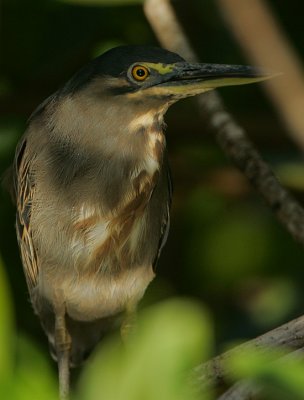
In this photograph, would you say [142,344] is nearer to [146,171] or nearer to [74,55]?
[146,171]

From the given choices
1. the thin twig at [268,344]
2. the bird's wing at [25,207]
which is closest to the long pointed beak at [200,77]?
the bird's wing at [25,207]

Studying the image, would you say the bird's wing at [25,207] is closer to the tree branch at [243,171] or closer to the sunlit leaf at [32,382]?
the tree branch at [243,171]

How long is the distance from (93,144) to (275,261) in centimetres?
111

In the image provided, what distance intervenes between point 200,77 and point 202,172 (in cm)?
116

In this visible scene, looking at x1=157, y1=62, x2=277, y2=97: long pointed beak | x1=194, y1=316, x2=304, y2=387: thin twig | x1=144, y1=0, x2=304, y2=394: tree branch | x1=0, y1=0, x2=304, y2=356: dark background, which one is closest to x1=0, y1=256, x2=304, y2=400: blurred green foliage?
x1=144, y1=0, x2=304, y2=394: tree branch

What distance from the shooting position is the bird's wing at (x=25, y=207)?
3.47 m

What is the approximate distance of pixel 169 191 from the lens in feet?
11.6

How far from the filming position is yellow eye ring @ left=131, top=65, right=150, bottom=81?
3.11m

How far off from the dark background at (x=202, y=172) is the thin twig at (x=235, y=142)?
0.33 metres

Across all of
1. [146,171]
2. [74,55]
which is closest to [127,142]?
[146,171]

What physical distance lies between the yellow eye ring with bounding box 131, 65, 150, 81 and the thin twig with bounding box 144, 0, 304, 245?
0.44m

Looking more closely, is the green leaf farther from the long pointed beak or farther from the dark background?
the dark background

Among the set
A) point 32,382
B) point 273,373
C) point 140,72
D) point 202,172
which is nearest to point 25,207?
point 140,72

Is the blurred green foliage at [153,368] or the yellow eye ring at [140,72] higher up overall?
the yellow eye ring at [140,72]
